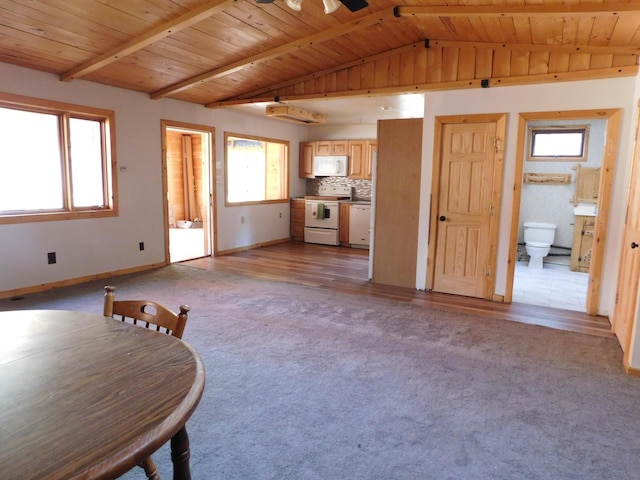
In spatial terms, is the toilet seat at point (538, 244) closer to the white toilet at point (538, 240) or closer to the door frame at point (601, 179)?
the white toilet at point (538, 240)

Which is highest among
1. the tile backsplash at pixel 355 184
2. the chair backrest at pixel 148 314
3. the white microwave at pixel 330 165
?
the white microwave at pixel 330 165

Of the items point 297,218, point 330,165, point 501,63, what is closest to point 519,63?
point 501,63

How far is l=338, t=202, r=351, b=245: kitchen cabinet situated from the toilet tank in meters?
3.09

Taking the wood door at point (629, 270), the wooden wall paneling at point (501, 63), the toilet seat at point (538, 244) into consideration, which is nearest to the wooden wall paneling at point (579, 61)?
the wooden wall paneling at point (501, 63)

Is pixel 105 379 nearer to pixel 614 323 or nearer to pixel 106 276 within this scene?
pixel 614 323

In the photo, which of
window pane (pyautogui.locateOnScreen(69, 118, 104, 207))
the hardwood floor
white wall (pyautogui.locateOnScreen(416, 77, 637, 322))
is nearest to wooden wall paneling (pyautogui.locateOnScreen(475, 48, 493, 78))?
white wall (pyautogui.locateOnScreen(416, 77, 637, 322))

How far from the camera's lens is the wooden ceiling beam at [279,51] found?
13.2ft

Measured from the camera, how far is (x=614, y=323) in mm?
3736

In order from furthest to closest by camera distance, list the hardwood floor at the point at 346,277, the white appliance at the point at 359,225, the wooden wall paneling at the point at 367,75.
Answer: the white appliance at the point at 359,225 < the wooden wall paneling at the point at 367,75 < the hardwood floor at the point at 346,277

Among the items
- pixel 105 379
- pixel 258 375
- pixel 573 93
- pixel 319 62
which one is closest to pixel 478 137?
pixel 573 93

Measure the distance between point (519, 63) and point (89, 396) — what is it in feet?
15.5

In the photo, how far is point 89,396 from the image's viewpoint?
3.58 feet

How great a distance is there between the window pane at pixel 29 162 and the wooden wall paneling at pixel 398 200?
12.5 feet

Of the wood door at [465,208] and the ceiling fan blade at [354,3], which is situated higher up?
the ceiling fan blade at [354,3]
